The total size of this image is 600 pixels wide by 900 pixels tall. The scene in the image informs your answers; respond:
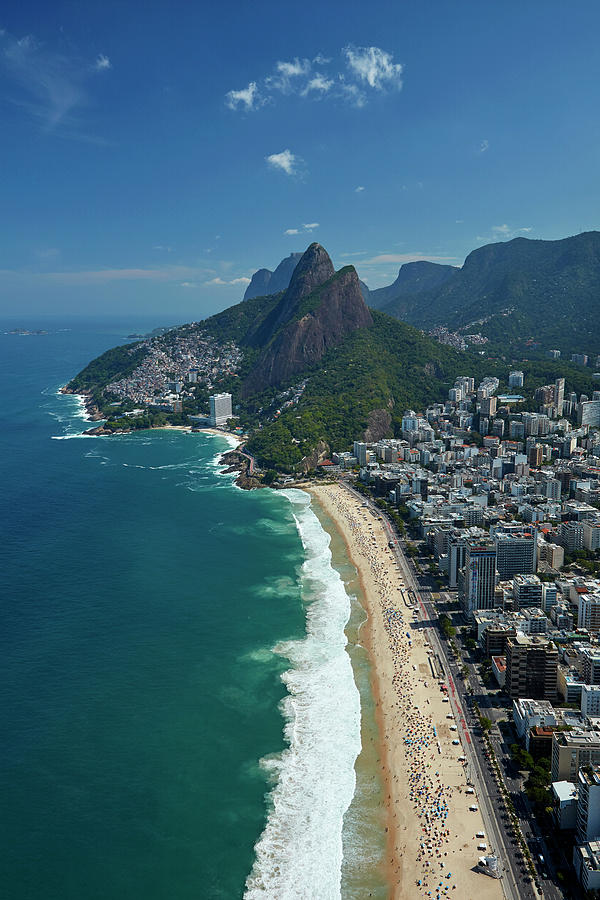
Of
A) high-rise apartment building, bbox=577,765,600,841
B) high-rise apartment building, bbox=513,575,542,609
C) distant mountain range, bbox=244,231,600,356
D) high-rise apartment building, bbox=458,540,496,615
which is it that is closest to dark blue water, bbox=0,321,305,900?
high-rise apartment building, bbox=458,540,496,615

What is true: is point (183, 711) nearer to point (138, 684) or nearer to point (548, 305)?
point (138, 684)

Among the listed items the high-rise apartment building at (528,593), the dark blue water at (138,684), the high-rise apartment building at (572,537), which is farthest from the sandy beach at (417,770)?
the high-rise apartment building at (572,537)

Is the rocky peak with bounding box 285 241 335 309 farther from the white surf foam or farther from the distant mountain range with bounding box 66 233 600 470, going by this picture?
the white surf foam

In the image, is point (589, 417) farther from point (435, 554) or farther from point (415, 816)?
point (415, 816)

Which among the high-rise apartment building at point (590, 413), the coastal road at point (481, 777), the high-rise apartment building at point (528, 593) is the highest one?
the high-rise apartment building at point (590, 413)

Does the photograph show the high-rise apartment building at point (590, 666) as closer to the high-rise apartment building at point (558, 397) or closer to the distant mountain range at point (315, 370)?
the distant mountain range at point (315, 370)

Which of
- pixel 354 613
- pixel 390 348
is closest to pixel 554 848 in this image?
pixel 354 613

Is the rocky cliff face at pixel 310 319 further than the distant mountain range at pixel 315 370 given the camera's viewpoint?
Yes
